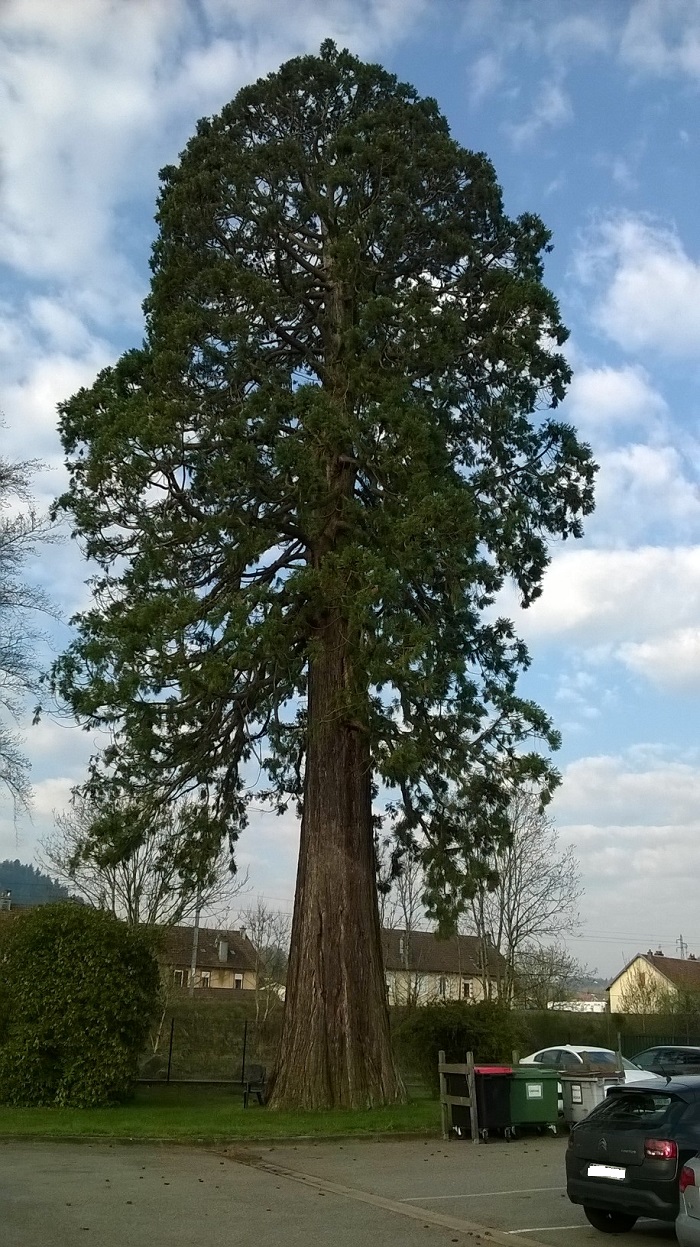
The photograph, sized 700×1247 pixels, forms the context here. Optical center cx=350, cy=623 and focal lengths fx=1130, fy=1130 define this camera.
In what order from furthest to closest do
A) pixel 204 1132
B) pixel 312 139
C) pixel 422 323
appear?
pixel 312 139, pixel 422 323, pixel 204 1132

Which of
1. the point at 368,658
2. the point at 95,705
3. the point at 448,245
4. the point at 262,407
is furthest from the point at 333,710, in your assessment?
the point at 448,245

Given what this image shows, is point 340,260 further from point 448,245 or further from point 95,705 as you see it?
point 95,705

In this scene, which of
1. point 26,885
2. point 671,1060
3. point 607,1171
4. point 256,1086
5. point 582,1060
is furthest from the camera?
point 26,885

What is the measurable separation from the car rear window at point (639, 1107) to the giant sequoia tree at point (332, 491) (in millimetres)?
6352

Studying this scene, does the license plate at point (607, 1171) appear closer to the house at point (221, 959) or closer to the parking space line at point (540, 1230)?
the parking space line at point (540, 1230)

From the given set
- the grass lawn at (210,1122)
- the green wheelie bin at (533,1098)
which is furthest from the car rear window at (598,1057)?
the grass lawn at (210,1122)

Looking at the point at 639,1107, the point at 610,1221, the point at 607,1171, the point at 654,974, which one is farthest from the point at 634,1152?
the point at 654,974

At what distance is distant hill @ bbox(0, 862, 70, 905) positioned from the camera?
135 feet

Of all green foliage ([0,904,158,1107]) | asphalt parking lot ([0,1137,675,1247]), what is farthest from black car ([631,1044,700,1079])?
green foliage ([0,904,158,1107])

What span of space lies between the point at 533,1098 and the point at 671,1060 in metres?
6.44

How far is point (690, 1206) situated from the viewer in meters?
7.66

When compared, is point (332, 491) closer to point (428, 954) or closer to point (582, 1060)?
point (582, 1060)

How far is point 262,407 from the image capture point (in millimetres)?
18125

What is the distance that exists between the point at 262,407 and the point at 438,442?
288 centimetres
